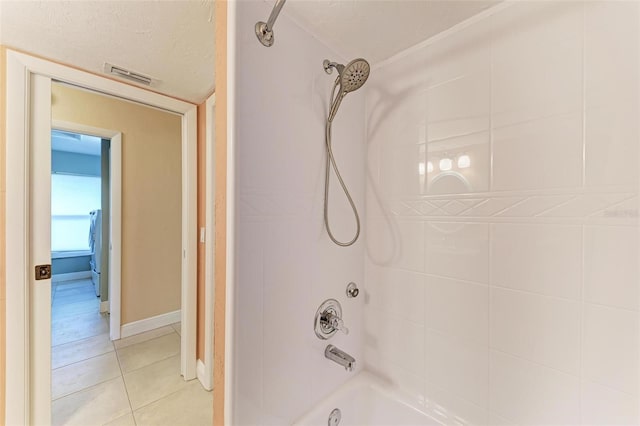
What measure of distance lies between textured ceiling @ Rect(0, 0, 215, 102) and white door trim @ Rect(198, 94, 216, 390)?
0.33 metres

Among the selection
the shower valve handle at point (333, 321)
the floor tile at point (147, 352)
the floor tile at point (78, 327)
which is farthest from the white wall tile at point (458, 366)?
the floor tile at point (78, 327)

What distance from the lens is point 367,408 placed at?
47.1 inches

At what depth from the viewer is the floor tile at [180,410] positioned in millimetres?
1485

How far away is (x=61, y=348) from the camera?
84.4 inches

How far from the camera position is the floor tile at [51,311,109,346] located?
7.60 feet

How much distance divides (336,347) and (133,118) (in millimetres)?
2753

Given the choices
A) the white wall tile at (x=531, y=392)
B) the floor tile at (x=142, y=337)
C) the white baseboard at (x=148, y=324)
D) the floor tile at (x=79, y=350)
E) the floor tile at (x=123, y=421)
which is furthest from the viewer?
the white baseboard at (x=148, y=324)

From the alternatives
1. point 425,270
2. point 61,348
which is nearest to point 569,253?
point 425,270

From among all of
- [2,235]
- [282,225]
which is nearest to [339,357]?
[282,225]

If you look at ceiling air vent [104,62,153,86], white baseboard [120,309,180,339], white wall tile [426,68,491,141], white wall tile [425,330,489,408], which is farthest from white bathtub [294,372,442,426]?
white baseboard [120,309,180,339]

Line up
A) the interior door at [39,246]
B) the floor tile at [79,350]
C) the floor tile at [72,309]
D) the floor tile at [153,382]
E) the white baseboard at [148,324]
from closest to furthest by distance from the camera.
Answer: the interior door at [39,246] → the floor tile at [153,382] → the floor tile at [79,350] → the white baseboard at [148,324] → the floor tile at [72,309]

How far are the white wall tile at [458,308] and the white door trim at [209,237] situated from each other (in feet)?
4.44

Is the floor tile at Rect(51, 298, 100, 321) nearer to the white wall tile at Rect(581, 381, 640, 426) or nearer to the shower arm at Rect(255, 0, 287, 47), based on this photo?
the shower arm at Rect(255, 0, 287, 47)

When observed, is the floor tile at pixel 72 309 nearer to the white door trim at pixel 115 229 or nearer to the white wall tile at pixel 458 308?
the white door trim at pixel 115 229
